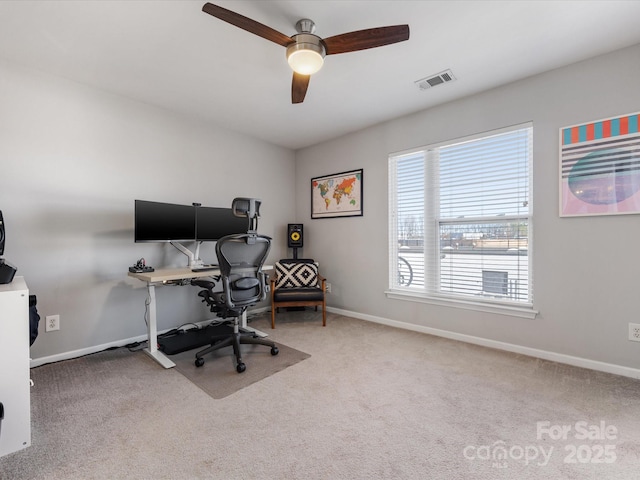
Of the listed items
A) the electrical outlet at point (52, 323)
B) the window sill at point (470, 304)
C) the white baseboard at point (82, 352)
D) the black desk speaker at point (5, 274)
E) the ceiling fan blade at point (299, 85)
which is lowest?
the white baseboard at point (82, 352)

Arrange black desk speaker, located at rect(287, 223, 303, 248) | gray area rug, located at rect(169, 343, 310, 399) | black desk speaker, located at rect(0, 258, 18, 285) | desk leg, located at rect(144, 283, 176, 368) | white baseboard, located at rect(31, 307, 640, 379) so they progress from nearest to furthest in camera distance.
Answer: black desk speaker, located at rect(0, 258, 18, 285) < gray area rug, located at rect(169, 343, 310, 399) < white baseboard, located at rect(31, 307, 640, 379) < desk leg, located at rect(144, 283, 176, 368) < black desk speaker, located at rect(287, 223, 303, 248)

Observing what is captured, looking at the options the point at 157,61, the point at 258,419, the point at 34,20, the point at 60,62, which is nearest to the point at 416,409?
the point at 258,419

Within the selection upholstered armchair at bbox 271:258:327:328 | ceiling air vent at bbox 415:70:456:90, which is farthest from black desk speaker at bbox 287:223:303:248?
ceiling air vent at bbox 415:70:456:90

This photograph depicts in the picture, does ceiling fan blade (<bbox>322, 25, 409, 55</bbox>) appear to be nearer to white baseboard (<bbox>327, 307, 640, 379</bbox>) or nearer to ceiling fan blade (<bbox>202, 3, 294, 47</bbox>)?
ceiling fan blade (<bbox>202, 3, 294, 47</bbox>)

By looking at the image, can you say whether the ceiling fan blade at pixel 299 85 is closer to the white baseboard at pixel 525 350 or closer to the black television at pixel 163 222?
the black television at pixel 163 222

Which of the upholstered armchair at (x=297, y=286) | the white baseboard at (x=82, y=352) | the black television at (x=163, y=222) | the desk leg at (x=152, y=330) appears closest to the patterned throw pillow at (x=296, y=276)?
the upholstered armchair at (x=297, y=286)

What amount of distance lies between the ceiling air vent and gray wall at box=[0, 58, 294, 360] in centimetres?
246

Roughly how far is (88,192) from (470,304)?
386cm

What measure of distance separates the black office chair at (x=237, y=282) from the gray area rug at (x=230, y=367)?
0.08 metres

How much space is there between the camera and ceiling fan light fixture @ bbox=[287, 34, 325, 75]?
1.87m

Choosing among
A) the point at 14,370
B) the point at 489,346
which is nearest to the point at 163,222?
the point at 14,370

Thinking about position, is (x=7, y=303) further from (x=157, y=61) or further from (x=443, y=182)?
(x=443, y=182)

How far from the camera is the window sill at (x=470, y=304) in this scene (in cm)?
270

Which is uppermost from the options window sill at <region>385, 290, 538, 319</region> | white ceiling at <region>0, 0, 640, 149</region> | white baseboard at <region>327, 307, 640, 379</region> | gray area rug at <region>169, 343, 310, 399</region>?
white ceiling at <region>0, 0, 640, 149</region>
